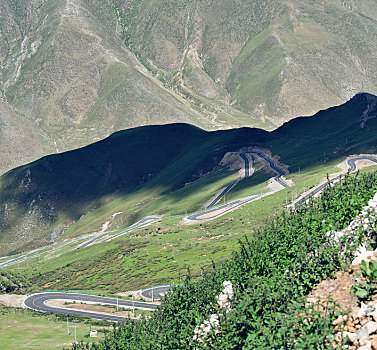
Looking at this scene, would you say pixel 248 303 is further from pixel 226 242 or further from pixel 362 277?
pixel 226 242

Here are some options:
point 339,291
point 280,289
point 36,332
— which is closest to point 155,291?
point 36,332

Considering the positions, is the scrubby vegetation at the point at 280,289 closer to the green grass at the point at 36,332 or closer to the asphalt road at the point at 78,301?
the green grass at the point at 36,332

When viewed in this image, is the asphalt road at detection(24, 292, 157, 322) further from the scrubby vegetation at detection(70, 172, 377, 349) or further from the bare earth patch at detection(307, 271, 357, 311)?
the bare earth patch at detection(307, 271, 357, 311)

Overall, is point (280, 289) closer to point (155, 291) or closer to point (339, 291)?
point (339, 291)

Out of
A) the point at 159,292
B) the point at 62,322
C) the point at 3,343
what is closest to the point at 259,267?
the point at 3,343

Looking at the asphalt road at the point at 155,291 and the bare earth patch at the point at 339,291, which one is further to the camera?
the asphalt road at the point at 155,291

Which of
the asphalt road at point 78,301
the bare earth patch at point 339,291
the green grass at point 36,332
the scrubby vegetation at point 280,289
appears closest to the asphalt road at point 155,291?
the asphalt road at point 78,301
